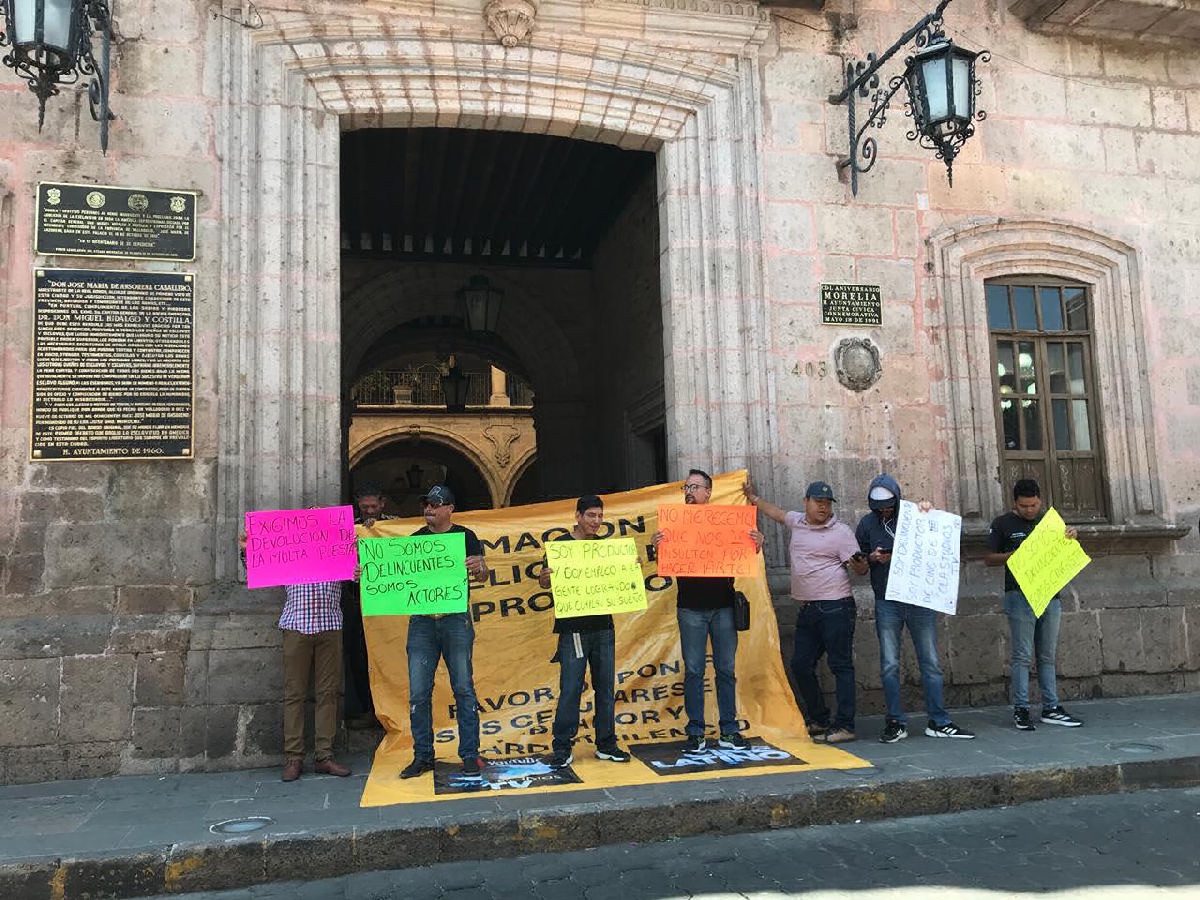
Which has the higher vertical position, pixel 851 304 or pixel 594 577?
pixel 851 304

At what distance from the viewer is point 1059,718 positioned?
22.5 feet

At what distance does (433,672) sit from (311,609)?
33.5 inches

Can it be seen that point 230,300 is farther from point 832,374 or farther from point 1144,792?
point 1144,792

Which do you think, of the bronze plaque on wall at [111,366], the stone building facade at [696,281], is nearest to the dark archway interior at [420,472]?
the stone building facade at [696,281]

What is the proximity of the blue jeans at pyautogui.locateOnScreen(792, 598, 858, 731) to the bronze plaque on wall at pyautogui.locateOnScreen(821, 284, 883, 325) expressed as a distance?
2.49m

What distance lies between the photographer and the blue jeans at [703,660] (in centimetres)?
614

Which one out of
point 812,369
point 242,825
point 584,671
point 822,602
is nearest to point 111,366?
point 242,825

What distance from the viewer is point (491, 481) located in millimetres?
28875

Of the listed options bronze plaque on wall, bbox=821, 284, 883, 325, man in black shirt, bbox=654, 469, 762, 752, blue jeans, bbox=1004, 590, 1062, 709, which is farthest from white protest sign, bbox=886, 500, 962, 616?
bronze plaque on wall, bbox=821, 284, 883, 325

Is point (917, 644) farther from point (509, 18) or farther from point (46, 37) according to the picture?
point (46, 37)

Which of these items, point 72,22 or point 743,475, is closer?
point 72,22

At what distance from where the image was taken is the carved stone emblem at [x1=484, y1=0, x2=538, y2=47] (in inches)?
286

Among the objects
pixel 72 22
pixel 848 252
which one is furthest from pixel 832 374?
pixel 72 22

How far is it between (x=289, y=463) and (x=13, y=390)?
5.88 feet
